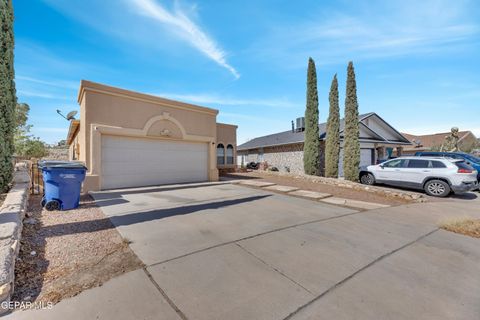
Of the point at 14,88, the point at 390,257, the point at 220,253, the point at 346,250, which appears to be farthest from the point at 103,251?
the point at 14,88

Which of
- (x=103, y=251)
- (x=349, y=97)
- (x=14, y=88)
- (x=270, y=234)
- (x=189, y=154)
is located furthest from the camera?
(x=349, y=97)

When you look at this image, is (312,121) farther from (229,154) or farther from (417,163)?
(229,154)

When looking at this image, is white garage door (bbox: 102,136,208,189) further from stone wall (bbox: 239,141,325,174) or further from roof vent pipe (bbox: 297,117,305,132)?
roof vent pipe (bbox: 297,117,305,132)

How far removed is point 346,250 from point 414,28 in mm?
8216

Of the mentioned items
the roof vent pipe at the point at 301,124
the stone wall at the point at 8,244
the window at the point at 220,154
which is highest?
the roof vent pipe at the point at 301,124

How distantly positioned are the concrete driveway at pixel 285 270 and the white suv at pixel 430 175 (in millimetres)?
4937

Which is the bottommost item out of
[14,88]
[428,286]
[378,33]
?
[428,286]

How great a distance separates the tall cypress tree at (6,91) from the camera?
6.12 meters

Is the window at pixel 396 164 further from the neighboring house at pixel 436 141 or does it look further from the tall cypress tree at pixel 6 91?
the neighboring house at pixel 436 141

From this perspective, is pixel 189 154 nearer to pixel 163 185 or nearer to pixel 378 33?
pixel 163 185

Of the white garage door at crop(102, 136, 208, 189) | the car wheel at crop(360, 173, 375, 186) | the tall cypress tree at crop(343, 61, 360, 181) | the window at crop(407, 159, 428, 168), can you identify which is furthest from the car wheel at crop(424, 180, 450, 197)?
the white garage door at crop(102, 136, 208, 189)

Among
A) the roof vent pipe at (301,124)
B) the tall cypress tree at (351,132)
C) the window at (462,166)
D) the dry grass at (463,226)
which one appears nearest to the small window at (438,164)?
the window at (462,166)

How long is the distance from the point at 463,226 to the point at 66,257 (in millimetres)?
7564

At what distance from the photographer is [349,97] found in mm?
12609
